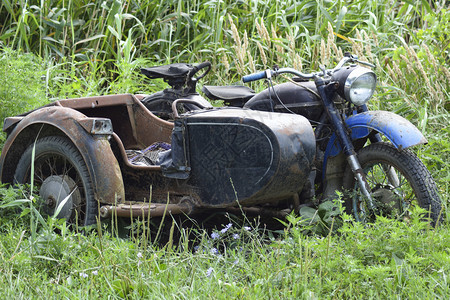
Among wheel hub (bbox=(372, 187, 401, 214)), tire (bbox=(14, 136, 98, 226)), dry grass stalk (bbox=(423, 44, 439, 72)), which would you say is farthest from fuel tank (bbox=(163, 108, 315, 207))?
dry grass stalk (bbox=(423, 44, 439, 72))

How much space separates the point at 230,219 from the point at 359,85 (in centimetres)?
108

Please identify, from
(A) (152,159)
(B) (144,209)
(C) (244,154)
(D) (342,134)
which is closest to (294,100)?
(D) (342,134)

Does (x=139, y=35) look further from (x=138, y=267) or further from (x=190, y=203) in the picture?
(x=138, y=267)

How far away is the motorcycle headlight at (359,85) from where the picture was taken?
12.5 feet

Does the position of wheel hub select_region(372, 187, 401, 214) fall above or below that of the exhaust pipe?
above

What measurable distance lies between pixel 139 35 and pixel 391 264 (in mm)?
5153

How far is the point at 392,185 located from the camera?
3.92 metres

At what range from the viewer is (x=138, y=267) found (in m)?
2.93

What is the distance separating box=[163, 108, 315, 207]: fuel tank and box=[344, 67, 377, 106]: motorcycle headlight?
0.33 meters

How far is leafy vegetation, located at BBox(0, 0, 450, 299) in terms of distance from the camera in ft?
9.25

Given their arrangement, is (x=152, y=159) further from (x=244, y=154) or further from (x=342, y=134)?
(x=342, y=134)

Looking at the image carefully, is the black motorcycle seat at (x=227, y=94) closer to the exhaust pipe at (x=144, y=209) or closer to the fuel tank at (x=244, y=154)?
the fuel tank at (x=244, y=154)

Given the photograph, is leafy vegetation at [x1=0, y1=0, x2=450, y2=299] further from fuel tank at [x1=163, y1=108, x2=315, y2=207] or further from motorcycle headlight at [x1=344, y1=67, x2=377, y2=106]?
motorcycle headlight at [x1=344, y1=67, x2=377, y2=106]

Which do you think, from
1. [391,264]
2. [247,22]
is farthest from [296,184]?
[247,22]
